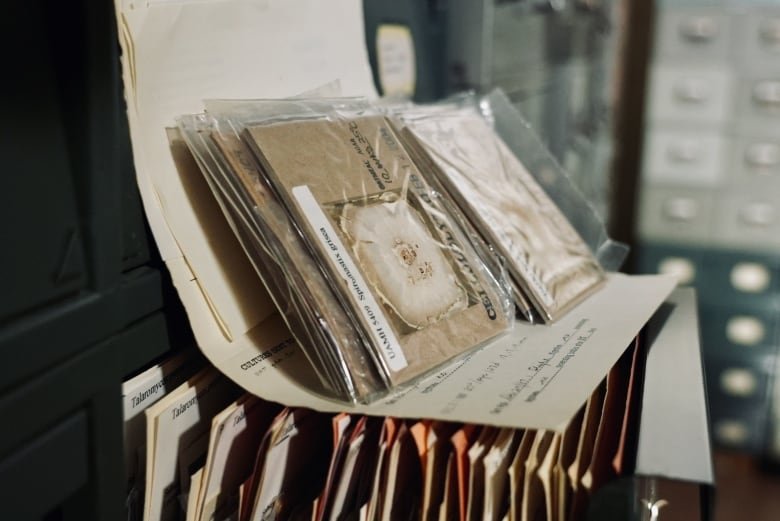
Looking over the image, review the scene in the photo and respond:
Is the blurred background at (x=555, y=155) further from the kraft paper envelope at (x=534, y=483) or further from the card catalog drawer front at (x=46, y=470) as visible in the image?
the kraft paper envelope at (x=534, y=483)

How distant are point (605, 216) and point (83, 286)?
1.84 metres

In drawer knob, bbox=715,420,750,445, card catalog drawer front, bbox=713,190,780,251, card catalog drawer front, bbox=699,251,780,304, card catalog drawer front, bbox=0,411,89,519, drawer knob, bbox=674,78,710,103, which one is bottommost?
drawer knob, bbox=715,420,750,445

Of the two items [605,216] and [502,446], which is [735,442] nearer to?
[605,216]

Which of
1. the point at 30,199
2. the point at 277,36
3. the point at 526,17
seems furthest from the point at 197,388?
the point at 526,17

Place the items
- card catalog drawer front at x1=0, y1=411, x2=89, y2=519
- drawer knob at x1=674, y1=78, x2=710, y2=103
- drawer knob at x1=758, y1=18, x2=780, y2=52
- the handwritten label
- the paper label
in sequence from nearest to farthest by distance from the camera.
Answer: card catalog drawer front at x1=0, y1=411, x2=89, y2=519, the handwritten label, the paper label, drawer knob at x1=758, y1=18, x2=780, y2=52, drawer knob at x1=674, y1=78, x2=710, y2=103

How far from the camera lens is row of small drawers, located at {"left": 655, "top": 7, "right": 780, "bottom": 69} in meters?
1.77

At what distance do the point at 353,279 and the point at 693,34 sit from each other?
5.31 feet

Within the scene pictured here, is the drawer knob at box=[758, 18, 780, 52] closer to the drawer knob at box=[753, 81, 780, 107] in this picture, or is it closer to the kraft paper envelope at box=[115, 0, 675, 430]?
the drawer knob at box=[753, 81, 780, 107]

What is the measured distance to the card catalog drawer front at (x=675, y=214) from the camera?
6.41 feet

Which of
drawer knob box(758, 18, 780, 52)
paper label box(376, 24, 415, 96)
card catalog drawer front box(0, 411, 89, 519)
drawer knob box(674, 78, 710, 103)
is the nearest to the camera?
card catalog drawer front box(0, 411, 89, 519)

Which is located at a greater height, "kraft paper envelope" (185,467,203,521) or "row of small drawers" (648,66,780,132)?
"row of small drawers" (648,66,780,132)

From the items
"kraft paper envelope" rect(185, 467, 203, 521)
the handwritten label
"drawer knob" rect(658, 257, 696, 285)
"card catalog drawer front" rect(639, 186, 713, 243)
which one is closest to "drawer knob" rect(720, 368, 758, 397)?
"drawer knob" rect(658, 257, 696, 285)

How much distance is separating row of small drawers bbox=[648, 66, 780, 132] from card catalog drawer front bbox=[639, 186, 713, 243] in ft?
0.62

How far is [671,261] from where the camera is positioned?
79.6 inches
